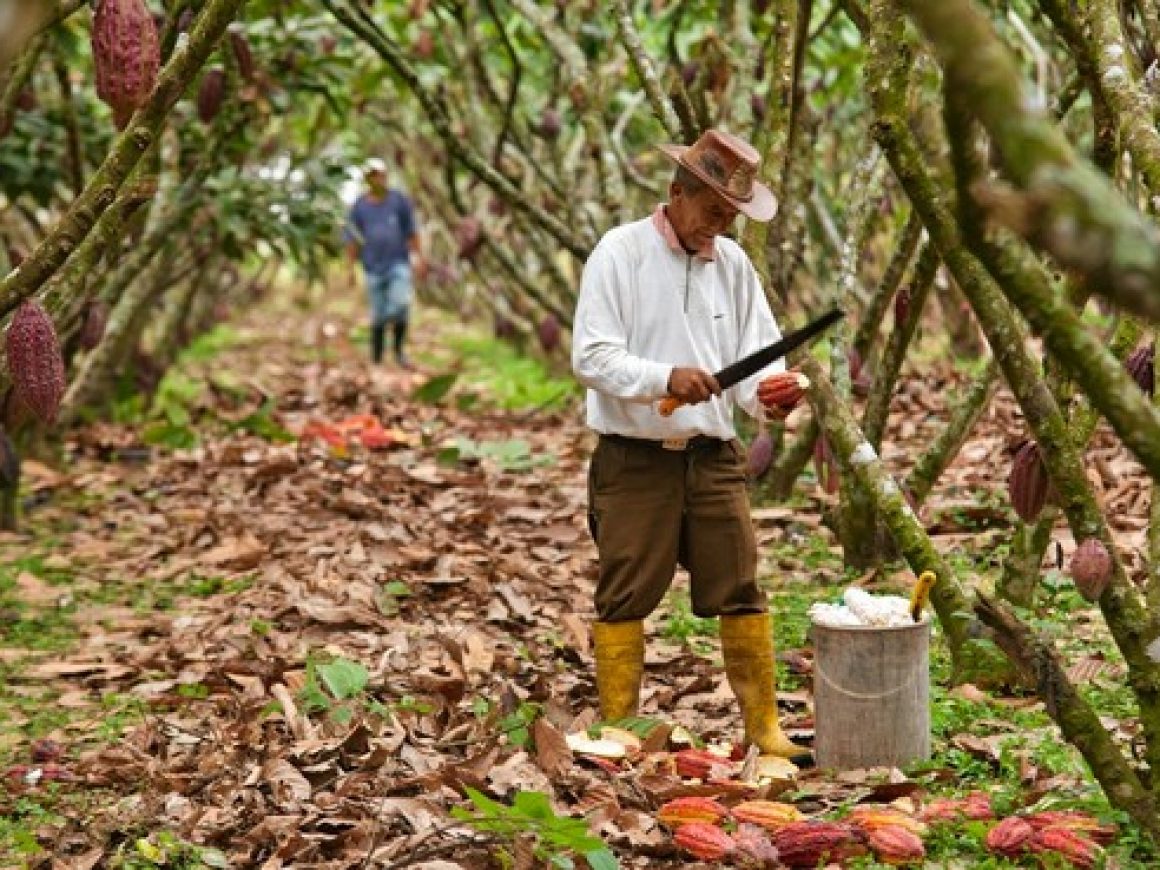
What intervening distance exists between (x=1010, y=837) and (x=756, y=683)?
902 mm

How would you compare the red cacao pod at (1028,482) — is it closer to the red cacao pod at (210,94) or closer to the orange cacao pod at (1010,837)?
the orange cacao pod at (1010,837)

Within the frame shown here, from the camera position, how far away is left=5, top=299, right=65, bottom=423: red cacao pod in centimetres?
317

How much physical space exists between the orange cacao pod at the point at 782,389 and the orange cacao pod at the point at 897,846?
97 centimetres

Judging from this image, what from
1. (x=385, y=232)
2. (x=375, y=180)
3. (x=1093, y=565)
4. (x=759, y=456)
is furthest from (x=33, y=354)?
(x=385, y=232)

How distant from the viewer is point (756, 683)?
3580 mm

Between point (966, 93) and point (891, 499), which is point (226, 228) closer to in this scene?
point (891, 499)

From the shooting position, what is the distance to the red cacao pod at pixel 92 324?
5.73m

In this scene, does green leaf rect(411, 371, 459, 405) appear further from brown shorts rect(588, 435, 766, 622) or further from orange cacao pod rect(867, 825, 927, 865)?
orange cacao pod rect(867, 825, 927, 865)

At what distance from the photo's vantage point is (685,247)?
11.8 ft

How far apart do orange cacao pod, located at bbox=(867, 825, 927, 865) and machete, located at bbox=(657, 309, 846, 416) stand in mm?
932

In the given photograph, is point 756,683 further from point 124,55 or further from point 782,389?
point 124,55

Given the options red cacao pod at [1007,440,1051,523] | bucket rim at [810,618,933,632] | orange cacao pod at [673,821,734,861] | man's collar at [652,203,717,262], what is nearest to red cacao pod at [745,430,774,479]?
red cacao pod at [1007,440,1051,523]

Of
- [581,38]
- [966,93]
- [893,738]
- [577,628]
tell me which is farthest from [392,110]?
[966,93]

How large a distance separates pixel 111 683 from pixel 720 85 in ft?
11.0
